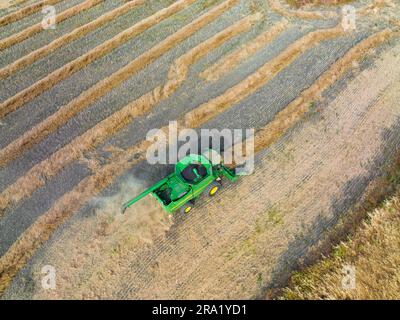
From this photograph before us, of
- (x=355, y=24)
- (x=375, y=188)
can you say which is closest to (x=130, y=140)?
(x=375, y=188)

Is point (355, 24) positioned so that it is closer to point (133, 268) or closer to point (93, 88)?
point (93, 88)

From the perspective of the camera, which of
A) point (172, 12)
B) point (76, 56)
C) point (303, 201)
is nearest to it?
point (303, 201)

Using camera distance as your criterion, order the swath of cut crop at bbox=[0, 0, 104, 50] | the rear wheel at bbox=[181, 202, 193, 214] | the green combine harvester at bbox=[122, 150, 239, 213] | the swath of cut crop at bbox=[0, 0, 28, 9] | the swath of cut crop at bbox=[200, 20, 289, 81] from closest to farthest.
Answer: the green combine harvester at bbox=[122, 150, 239, 213] → the rear wheel at bbox=[181, 202, 193, 214] → the swath of cut crop at bbox=[200, 20, 289, 81] → the swath of cut crop at bbox=[0, 0, 104, 50] → the swath of cut crop at bbox=[0, 0, 28, 9]

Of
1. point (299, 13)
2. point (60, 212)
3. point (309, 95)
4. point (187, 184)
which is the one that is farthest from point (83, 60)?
point (299, 13)

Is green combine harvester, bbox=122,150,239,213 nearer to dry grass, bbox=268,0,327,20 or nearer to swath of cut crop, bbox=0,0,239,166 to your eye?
swath of cut crop, bbox=0,0,239,166

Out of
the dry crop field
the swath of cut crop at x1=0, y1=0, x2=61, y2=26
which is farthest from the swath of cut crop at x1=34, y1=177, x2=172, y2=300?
the swath of cut crop at x1=0, y1=0, x2=61, y2=26

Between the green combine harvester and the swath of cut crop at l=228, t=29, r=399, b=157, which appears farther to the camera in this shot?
the swath of cut crop at l=228, t=29, r=399, b=157
